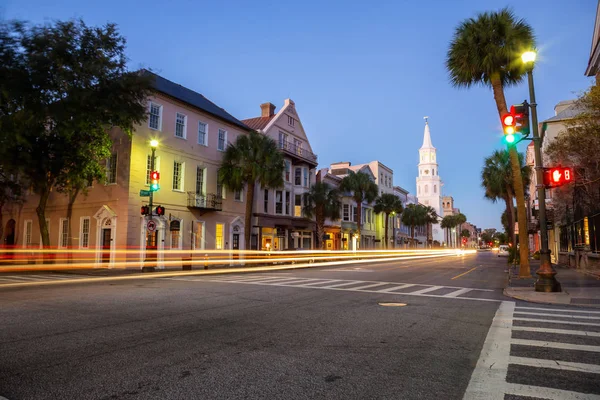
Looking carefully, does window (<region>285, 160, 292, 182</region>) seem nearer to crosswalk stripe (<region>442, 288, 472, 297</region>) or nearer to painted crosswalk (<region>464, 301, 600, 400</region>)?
crosswalk stripe (<region>442, 288, 472, 297</region>)

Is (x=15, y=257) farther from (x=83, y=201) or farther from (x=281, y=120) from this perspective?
(x=281, y=120)

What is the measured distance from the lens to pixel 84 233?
29.8 meters

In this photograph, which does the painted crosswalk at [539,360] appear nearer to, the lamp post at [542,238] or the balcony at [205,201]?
the lamp post at [542,238]

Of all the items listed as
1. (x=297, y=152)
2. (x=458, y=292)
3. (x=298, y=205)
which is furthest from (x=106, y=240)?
(x=458, y=292)

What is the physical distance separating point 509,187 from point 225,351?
3979 centimetres

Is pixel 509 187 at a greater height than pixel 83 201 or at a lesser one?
greater

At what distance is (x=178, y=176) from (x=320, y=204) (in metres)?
18.5

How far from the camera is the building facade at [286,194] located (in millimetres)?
40219

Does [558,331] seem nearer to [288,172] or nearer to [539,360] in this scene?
[539,360]

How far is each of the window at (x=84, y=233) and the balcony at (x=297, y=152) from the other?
19462 mm

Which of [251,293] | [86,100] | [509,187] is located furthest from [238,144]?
[509,187]

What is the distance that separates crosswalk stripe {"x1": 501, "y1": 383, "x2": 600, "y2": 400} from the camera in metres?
4.04

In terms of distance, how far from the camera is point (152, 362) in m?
5.07

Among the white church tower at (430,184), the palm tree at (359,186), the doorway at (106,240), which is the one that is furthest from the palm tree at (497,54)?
the white church tower at (430,184)
